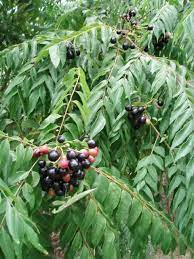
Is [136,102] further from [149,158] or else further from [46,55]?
[46,55]

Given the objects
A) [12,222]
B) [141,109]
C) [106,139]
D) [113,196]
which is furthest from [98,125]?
[12,222]

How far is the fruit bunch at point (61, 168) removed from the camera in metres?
1.68

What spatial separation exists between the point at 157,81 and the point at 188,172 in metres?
0.47

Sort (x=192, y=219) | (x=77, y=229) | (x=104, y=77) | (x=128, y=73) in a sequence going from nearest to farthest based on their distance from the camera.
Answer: (x=77, y=229) < (x=192, y=219) < (x=128, y=73) < (x=104, y=77)

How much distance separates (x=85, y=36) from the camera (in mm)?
2480

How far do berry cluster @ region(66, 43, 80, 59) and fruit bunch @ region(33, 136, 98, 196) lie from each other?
2.59 ft

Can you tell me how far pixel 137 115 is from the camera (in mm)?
2244

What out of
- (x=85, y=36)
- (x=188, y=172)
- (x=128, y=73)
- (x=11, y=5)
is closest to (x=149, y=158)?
(x=188, y=172)

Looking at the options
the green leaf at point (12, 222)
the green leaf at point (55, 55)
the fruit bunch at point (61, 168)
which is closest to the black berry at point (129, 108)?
the green leaf at point (55, 55)

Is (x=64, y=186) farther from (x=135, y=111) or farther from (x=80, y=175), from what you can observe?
(x=135, y=111)

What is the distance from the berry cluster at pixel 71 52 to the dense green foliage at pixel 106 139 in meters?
0.03

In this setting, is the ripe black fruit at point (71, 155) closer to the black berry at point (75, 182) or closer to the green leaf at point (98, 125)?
the black berry at point (75, 182)

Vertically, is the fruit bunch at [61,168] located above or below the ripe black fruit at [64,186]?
above

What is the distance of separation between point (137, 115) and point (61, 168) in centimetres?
68
